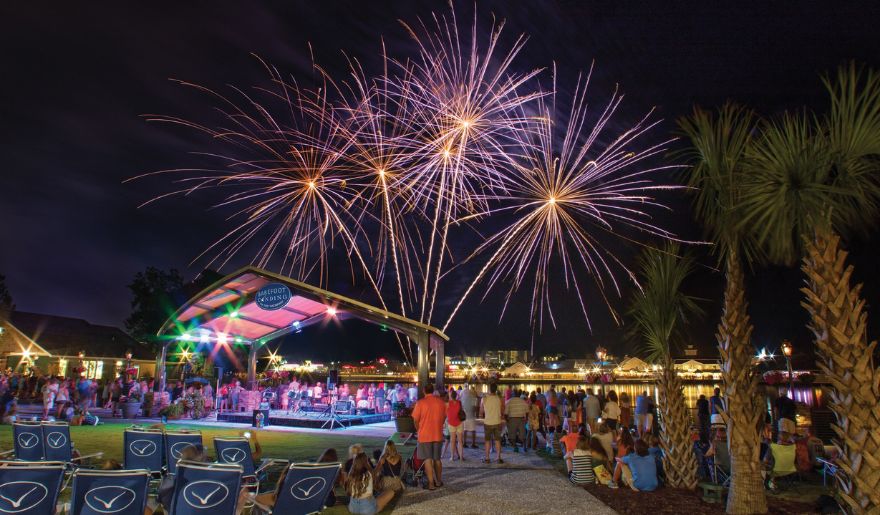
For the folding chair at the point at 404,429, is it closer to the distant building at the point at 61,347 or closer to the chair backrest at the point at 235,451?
the chair backrest at the point at 235,451

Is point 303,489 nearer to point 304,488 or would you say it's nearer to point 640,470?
point 304,488

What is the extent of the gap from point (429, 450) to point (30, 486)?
5.88 meters

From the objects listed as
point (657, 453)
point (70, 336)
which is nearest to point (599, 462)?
point (657, 453)

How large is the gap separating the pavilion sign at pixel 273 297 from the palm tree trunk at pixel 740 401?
16320 mm

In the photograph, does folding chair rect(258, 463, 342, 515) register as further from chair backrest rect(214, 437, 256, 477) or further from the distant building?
the distant building

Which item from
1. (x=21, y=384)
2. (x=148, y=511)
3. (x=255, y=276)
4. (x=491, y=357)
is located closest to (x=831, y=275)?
(x=148, y=511)

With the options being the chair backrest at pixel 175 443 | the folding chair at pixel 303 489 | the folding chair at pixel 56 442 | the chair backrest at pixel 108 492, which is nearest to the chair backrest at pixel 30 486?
the chair backrest at pixel 108 492

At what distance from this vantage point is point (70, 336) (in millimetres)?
40406

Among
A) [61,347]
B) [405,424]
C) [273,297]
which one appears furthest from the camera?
[61,347]

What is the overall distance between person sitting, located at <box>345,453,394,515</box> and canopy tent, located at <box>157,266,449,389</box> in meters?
10.9

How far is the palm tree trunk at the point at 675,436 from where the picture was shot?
9711mm

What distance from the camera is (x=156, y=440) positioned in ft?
28.0

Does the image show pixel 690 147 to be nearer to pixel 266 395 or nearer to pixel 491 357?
pixel 266 395

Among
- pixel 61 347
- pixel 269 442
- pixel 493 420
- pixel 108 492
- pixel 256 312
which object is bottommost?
pixel 269 442
